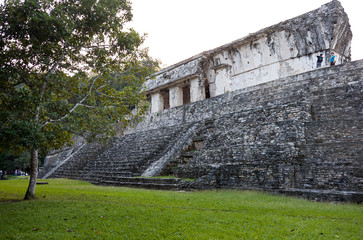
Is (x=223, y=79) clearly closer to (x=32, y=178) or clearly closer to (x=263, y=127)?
(x=263, y=127)

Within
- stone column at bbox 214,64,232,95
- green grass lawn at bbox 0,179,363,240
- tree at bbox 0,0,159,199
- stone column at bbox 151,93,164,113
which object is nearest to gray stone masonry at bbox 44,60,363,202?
green grass lawn at bbox 0,179,363,240

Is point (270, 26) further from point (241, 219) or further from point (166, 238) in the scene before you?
point (166, 238)

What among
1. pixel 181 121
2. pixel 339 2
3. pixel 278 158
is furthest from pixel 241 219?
pixel 339 2

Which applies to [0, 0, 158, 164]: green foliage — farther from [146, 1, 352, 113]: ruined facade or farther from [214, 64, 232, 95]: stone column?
A: [146, 1, 352, 113]: ruined facade

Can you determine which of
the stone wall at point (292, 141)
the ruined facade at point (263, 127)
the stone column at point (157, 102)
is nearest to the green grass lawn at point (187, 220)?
the stone wall at point (292, 141)

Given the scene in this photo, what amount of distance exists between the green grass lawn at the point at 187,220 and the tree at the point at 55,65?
4.95 ft

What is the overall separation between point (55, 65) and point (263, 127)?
20.0 feet

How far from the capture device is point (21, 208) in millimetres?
4598

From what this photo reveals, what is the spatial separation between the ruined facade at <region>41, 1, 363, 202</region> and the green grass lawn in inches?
48.8

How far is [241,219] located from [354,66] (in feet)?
22.9

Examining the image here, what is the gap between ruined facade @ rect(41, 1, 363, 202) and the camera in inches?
234

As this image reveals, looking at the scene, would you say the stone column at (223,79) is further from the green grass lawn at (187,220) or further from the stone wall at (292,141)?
the green grass lawn at (187,220)

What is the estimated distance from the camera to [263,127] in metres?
7.78

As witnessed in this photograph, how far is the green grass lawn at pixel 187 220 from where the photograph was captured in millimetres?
3084
